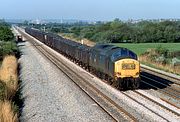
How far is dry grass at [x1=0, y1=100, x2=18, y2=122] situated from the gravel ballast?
2.35 ft

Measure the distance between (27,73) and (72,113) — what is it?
686 inches

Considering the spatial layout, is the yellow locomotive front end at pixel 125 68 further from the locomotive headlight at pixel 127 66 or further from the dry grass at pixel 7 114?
the dry grass at pixel 7 114

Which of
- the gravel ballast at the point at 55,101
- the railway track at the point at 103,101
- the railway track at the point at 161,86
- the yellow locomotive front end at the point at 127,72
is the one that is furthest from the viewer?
the yellow locomotive front end at the point at 127,72

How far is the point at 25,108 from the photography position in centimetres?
2011

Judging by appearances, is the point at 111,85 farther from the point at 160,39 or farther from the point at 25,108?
the point at 160,39

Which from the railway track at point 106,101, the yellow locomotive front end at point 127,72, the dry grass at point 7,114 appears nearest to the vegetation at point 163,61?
the railway track at point 106,101

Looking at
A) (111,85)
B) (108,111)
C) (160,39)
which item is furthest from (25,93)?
(160,39)

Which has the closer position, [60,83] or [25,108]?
[25,108]

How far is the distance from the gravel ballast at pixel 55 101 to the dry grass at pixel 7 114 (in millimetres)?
715

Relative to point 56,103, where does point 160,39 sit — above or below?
below

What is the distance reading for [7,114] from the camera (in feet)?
54.7

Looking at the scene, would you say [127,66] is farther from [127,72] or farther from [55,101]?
[55,101]

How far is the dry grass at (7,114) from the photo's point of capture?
16.2 m

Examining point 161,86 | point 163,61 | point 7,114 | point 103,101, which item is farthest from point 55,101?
point 163,61
